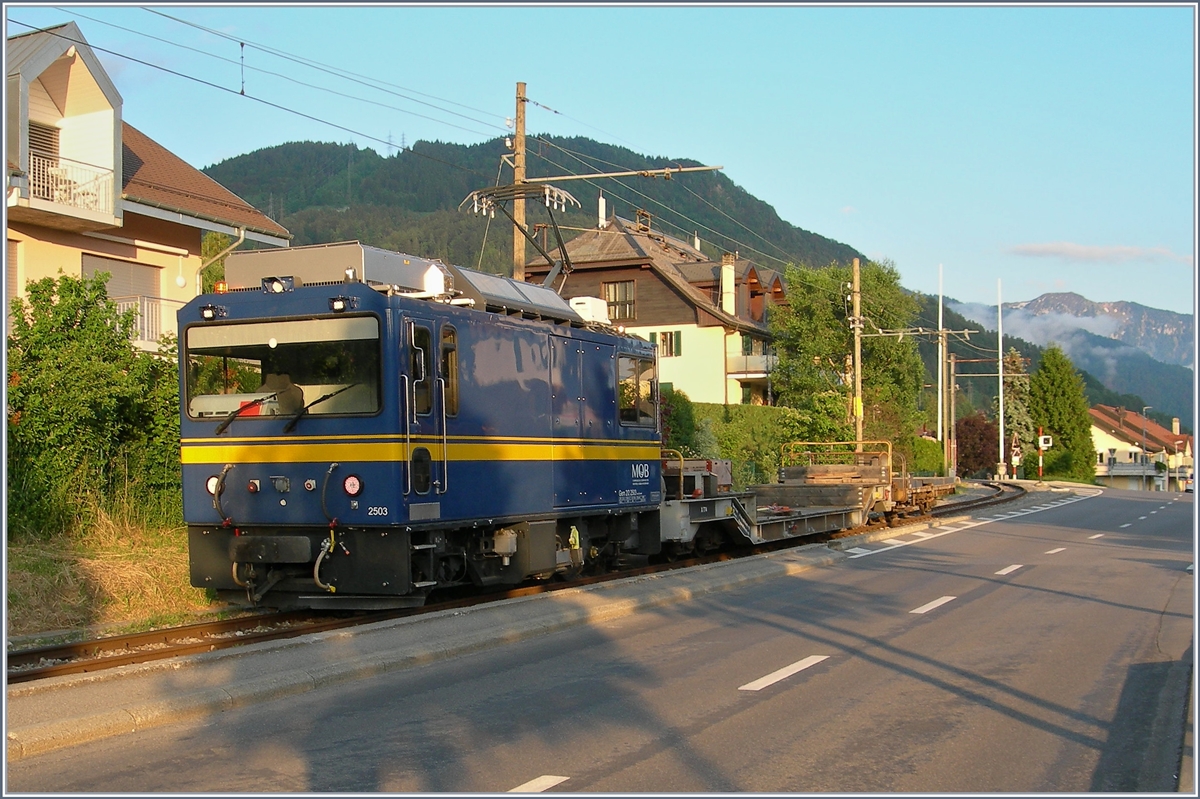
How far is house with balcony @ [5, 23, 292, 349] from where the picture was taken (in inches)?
843

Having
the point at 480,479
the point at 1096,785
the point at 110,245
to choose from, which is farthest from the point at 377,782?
the point at 110,245

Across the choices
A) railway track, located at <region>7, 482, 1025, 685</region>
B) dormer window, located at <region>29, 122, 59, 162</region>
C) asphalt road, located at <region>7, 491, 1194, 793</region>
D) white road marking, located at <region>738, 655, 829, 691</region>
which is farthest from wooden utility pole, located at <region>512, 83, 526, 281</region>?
white road marking, located at <region>738, 655, 829, 691</region>

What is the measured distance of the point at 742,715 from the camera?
26.0 feet

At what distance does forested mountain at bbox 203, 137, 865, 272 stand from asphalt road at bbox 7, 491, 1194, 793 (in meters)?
70.7

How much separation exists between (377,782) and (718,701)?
289cm

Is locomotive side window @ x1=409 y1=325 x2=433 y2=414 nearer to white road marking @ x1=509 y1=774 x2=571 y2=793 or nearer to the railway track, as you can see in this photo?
the railway track

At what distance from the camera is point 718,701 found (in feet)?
27.5

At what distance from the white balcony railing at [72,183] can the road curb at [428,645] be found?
549 inches

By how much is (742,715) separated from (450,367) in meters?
5.48

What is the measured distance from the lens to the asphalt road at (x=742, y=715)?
647cm

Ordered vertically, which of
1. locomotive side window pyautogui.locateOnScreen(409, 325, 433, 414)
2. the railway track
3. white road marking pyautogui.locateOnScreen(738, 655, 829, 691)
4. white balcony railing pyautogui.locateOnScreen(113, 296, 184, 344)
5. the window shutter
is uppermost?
the window shutter

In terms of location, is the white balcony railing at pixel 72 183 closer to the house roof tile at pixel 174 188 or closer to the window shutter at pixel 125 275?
the house roof tile at pixel 174 188

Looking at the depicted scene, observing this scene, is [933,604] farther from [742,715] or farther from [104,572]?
[104,572]

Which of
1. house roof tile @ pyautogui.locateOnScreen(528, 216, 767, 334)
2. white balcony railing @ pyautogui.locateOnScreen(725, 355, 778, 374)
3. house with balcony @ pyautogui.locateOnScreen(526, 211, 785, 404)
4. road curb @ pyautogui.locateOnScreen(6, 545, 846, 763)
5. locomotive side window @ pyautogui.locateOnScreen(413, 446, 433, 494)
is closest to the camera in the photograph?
road curb @ pyautogui.locateOnScreen(6, 545, 846, 763)
